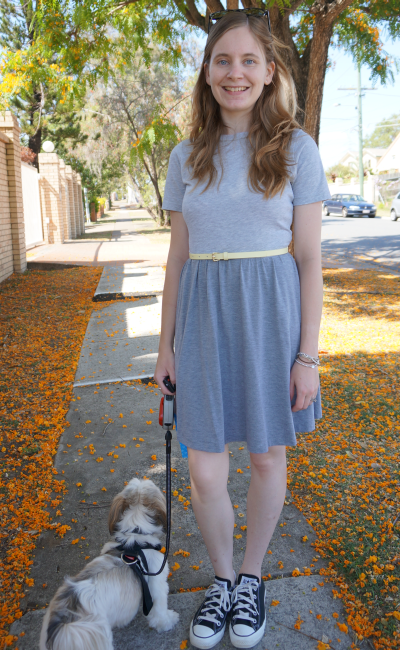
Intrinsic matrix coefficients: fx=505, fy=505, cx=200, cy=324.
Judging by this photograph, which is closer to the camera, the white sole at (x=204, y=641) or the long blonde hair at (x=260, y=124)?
the long blonde hair at (x=260, y=124)

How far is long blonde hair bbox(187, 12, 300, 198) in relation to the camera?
173cm

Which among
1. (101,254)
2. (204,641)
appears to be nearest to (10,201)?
(101,254)

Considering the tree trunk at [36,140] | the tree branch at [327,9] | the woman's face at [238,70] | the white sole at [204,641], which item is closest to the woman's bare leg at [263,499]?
the white sole at [204,641]

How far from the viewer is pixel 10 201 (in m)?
10.9

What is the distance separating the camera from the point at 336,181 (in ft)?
199

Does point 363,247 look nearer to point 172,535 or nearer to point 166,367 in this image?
point 172,535

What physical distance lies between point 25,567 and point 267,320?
1.64m

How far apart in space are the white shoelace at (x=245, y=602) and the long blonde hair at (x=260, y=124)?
1482 mm

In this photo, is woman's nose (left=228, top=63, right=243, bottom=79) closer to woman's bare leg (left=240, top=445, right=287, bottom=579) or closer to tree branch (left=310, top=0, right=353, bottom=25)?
woman's bare leg (left=240, top=445, right=287, bottom=579)

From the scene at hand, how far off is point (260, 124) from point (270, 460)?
123cm

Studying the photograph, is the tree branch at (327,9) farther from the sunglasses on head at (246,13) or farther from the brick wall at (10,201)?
the brick wall at (10,201)

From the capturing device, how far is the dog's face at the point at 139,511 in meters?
1.94

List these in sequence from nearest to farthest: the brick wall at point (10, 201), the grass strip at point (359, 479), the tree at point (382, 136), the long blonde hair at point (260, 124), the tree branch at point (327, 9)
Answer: the long blonde hair at point (260, 124) < the grass strip at point (359, 479) < the tree branch at point (327, 9) < the brick wall at point (10, 201) < the tree at point (382, 136)

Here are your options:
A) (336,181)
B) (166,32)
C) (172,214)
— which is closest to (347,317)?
(166,32)
